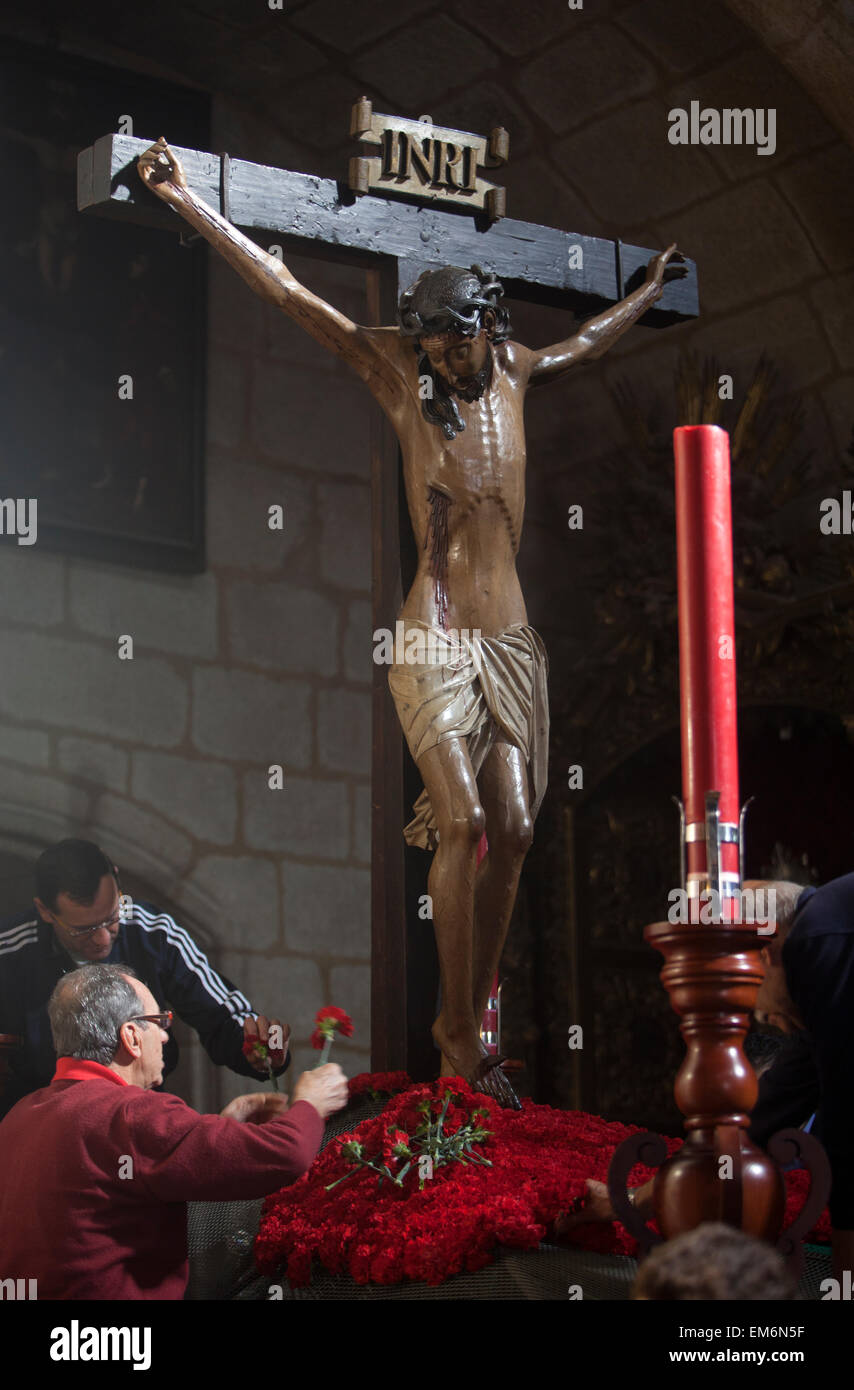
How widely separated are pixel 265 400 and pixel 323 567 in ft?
2.58

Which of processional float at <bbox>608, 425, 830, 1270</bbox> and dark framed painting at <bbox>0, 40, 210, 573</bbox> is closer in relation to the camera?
processional float at <bbox>608, 425, 830, 1270</bbox>

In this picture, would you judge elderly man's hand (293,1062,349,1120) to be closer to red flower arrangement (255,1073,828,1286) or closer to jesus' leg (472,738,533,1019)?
red flower arrangement (255,1073,828,1286)

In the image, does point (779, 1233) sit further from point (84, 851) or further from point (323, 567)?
point (323, 567)

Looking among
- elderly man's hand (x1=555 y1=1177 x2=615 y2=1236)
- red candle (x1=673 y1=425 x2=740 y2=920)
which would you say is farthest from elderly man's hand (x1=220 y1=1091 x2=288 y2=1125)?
red candle (x1=673 y1=425 x2=740 y2=920)

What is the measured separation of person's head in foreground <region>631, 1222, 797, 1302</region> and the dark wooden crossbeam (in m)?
2.96

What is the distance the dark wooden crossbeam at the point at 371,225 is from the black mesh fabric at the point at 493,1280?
2250 millimetres

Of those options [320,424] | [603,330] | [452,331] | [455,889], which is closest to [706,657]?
[455,889]

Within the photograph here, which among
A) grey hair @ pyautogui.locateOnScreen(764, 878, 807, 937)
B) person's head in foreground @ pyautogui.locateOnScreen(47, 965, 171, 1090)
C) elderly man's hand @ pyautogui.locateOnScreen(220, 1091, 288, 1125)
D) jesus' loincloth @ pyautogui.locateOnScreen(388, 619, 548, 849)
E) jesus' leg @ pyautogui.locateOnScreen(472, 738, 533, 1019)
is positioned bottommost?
elderly man's hand @ pyautogui.locateOnScreen(220, 1091, 288, 1125)

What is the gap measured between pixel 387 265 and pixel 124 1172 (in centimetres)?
227

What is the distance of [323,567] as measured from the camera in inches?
287

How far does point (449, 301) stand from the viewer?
3.57 metres

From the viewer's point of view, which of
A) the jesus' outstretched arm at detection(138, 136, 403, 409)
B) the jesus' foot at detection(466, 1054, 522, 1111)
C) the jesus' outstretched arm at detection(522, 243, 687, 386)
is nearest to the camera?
the jesus' foot at detection(466, 1054, 522, 1111)

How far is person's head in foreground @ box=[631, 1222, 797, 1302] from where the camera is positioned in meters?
1.27

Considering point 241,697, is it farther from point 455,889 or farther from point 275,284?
point 455,889
